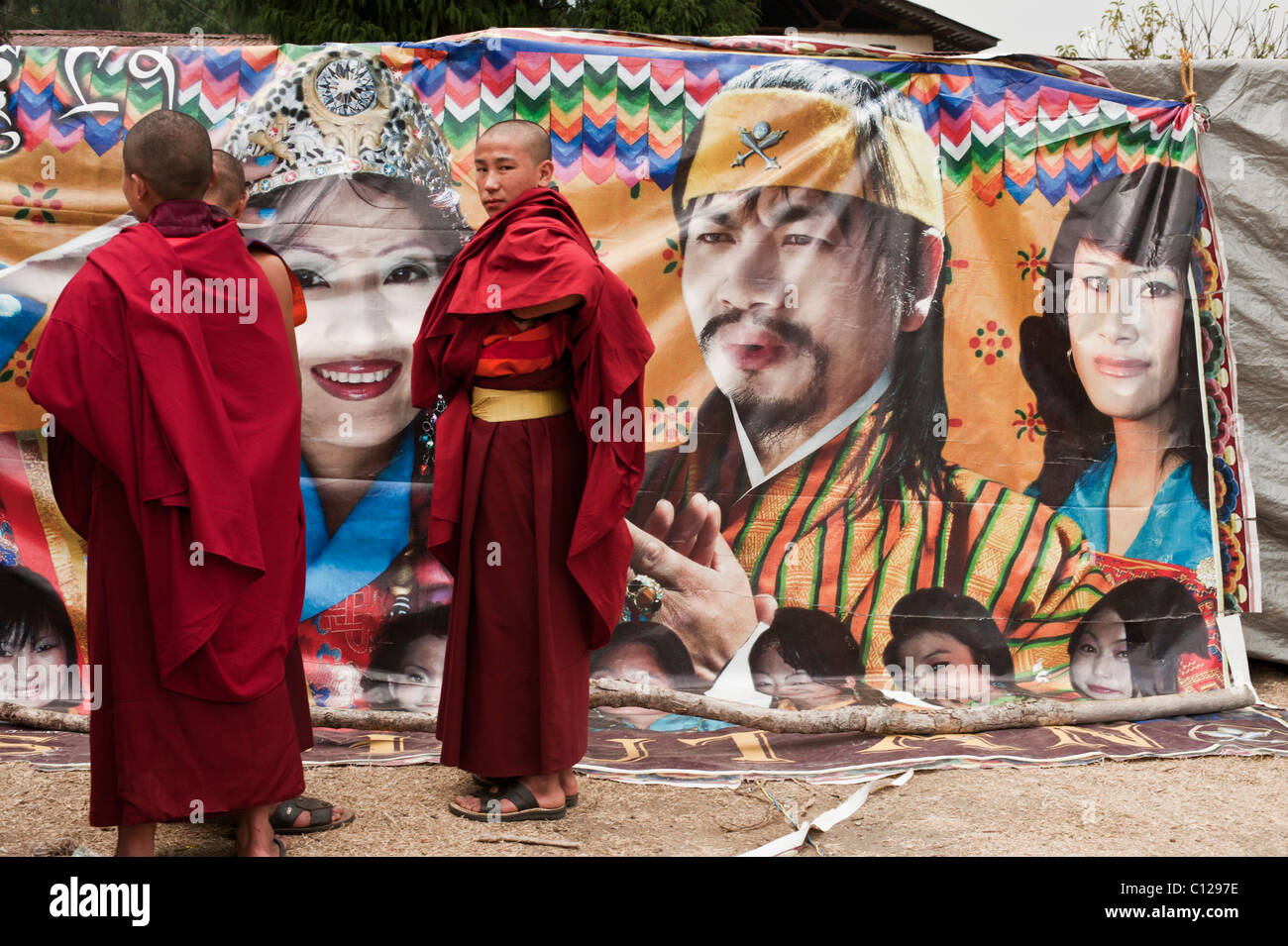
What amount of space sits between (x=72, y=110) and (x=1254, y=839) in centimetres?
456

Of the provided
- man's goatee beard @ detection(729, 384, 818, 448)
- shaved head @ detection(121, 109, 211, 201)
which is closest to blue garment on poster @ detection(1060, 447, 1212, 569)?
man's goatee beard @ detection(729, 384, 818, 448)

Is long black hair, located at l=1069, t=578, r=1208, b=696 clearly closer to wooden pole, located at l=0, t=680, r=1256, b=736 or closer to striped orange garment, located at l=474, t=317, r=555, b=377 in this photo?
wooden pole, located at l=0, t=680, r=1256, b=736

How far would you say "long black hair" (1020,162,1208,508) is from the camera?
4688 millimetres

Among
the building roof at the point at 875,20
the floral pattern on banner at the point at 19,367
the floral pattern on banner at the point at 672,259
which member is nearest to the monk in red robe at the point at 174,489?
the floral pattern on banner at the point at 19,367

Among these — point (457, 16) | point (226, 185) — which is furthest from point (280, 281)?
point (457, 16)

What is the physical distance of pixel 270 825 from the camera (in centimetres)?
311

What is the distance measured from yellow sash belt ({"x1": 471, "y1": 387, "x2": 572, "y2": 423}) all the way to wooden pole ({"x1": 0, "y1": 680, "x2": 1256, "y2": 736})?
119cm

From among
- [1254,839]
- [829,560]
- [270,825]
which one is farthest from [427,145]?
[1254,839]

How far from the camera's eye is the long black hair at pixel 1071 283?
4688 mm

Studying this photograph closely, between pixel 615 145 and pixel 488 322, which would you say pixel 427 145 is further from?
pixel 488 322

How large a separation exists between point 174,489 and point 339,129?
2242 millimetres

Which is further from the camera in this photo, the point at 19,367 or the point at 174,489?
the point at 19,367

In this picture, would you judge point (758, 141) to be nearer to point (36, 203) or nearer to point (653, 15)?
point (36, 203)

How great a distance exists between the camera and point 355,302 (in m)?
4.42
